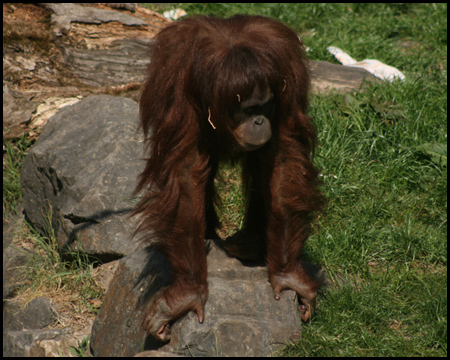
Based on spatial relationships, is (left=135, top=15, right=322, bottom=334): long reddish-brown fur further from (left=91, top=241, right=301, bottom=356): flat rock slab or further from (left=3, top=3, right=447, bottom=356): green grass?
(left=3, top=3, right=447, bottom=356): green grass

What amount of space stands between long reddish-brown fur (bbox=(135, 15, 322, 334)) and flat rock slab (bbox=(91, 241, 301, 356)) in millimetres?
107

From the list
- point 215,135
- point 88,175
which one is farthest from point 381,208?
point 88,175

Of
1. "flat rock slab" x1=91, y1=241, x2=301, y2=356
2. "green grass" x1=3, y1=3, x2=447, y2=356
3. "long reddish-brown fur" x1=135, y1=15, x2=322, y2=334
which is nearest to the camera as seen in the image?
"long reddish-brown fur" x1=135, y1=15, x2=322, y2=334

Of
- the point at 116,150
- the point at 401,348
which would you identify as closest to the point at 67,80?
the point at 116,150

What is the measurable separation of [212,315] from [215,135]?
903 millimetres

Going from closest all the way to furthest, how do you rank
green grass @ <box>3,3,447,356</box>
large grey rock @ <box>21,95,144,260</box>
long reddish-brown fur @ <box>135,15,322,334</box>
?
long reddish-brown fur @ <box>135,15,322,334</box>
green grass @ <box>3,3,447,356</box>
large grey rock @ <box>21,95,144,260</box>

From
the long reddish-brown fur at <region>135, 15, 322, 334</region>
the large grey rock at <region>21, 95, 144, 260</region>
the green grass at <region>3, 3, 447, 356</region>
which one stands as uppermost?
the long reddish-brown fur at <region>135, 15, 322, 334</region>

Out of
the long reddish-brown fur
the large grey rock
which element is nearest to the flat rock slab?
the long reddish-brown fur

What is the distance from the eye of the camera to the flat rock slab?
2707mm

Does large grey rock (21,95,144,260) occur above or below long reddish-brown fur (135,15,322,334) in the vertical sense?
below

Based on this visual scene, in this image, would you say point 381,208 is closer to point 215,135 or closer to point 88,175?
point 215,135

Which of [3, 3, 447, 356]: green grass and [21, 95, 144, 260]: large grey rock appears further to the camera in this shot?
[21, 95, 144, 260]: large grey rock

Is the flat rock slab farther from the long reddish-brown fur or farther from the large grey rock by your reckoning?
the large grey rock

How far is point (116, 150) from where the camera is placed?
417 cm
